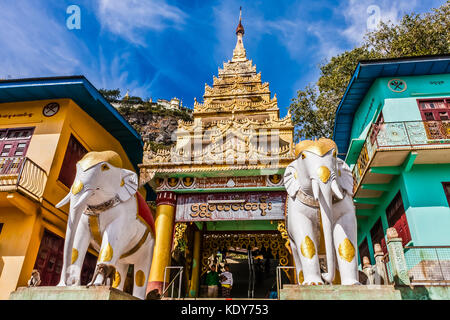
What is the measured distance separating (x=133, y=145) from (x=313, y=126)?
1122 centimetres

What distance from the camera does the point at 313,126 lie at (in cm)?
2180

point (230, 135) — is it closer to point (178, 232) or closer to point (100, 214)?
point (178, 232)

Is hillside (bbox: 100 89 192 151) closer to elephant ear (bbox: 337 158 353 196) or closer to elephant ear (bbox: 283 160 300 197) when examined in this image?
elephant ear (bbox: 283 160 300 197)

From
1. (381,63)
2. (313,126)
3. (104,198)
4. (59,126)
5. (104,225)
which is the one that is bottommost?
(104,225)

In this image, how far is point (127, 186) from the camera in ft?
21.6

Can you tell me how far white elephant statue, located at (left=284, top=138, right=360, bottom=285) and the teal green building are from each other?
5777 mm

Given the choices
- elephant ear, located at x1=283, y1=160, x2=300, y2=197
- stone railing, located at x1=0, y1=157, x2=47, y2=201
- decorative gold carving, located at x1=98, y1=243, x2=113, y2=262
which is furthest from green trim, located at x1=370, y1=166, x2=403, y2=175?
stone railing, located at x1=0, y1=157, x2=47, y2=201

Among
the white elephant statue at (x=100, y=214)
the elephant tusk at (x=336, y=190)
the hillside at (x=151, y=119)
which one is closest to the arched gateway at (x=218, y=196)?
the white elephant statue at (x=100, y=214)

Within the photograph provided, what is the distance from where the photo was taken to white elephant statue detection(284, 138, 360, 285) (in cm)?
546

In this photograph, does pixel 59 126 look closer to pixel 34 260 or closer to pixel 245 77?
pixel 34 260

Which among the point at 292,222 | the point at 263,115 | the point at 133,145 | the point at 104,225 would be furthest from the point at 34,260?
the point at 263,115

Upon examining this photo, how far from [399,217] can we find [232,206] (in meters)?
5.50

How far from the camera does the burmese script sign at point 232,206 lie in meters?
12.2

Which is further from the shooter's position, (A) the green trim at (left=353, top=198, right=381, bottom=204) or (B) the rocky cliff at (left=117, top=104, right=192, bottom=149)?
(B) the rocky cliff at (left=117, top=104, right=192, bottom=149)
